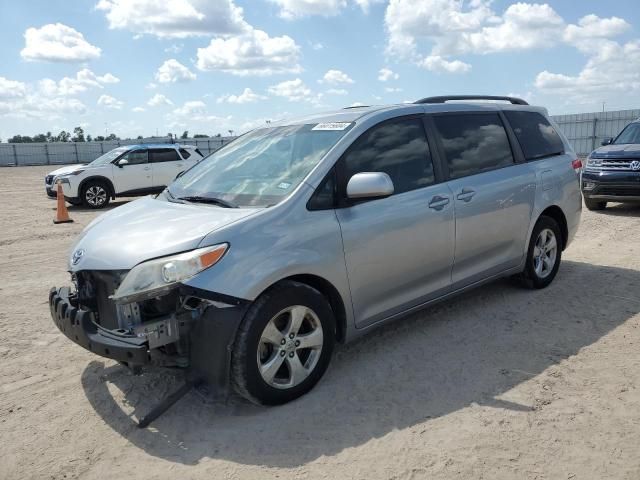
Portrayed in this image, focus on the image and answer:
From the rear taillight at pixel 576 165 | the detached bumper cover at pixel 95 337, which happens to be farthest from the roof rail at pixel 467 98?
the detached bumper cover at pixel 95 337

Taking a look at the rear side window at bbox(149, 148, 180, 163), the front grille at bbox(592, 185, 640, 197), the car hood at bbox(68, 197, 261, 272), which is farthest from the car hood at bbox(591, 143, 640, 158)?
the rear side window at bbox(149, 148, 180, 163)

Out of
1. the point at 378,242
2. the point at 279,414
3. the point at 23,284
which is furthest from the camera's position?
the point at 23,284

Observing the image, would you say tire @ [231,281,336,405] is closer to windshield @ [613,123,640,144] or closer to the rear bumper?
the rear bumper

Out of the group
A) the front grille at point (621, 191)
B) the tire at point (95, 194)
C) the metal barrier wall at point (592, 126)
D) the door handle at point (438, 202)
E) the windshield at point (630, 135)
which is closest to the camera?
the door handle at point (438, 202)

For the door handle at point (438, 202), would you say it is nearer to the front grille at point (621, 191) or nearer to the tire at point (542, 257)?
the tire at point (542, 257)

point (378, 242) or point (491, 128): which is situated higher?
point (491, 128)

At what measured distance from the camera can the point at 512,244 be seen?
5289 millimetres

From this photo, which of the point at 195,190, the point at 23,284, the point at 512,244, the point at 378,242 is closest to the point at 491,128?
the point at 512,244

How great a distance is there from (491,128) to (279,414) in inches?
132

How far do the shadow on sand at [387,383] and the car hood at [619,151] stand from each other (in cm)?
592

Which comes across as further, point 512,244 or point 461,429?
point 512,244

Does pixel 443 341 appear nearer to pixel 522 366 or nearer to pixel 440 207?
pixel 522 366

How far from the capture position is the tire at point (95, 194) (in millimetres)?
14633

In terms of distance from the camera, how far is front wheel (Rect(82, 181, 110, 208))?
1464 cm
